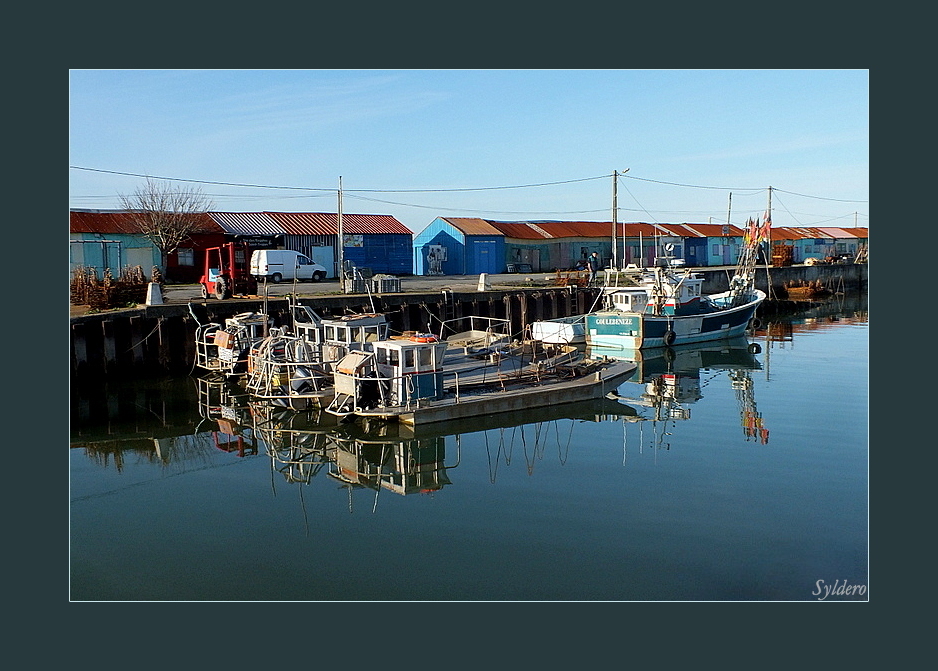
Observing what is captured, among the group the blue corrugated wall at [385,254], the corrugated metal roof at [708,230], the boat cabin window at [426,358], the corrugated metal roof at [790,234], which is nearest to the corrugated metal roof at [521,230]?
the blue corrugated wall at [385,254]

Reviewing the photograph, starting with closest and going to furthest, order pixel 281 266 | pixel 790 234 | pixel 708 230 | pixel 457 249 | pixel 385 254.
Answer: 1. pixel 281 266
2. pixel 385 254
3. pixel 457 249
4. pixel 708 230
5. pixel 790 234

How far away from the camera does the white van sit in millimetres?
36781

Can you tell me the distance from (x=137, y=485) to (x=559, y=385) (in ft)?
34.1

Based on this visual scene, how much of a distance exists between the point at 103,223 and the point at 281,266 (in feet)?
27.0

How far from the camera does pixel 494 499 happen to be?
14156 mm

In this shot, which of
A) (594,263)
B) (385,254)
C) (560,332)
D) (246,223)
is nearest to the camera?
(560,332)

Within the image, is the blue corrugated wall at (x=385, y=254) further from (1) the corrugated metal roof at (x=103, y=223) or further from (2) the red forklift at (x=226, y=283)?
(2) the red forklift at (x=226, y=283)

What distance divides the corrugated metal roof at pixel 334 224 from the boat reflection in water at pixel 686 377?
56.8ft

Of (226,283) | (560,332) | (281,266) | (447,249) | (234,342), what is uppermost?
(447,249)

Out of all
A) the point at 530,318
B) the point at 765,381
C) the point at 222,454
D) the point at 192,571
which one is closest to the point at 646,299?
the point at 530,318

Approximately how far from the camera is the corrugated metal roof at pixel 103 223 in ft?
122

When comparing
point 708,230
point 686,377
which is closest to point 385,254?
point 686,377

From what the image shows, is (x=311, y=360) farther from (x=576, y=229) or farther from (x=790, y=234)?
(x=790, y=234)

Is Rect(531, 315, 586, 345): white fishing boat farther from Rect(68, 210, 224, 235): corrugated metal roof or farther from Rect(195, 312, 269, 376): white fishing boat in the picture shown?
Rect(68, 210, 224, 235): corrugated metal roof
